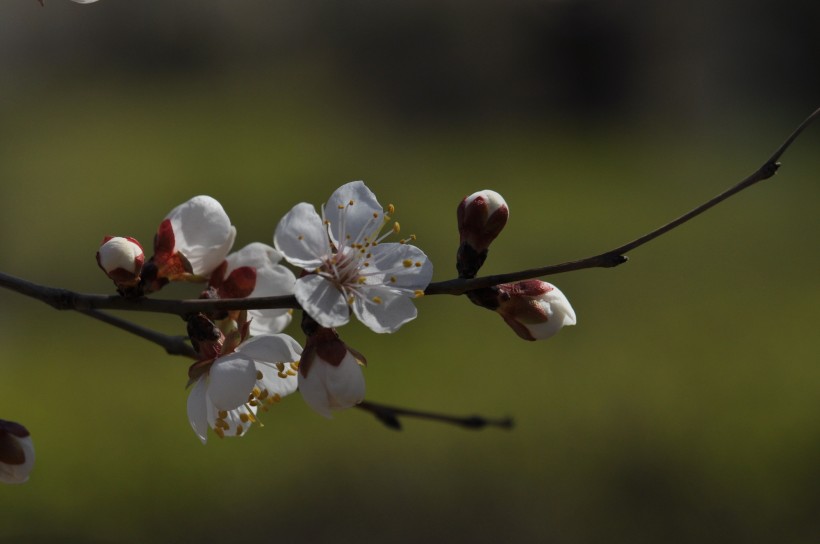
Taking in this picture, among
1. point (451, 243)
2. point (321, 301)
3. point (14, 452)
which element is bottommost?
point (14, 452)

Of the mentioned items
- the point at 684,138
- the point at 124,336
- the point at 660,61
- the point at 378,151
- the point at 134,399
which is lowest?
the point at 134,399

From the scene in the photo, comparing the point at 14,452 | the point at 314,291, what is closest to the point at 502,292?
the point at 314,291

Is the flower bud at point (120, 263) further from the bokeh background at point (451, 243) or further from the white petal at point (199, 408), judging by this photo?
the bokeh background at point (451, 243)

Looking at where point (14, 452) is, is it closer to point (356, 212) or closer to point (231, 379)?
point (231, 379)

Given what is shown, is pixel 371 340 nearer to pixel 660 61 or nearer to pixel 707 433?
pixel 707 433

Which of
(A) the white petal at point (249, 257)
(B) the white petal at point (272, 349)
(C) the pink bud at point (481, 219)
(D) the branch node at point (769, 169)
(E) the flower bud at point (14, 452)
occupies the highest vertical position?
(D) the branch node at point (769, 169)

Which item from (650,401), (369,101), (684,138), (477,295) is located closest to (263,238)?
(650,401)

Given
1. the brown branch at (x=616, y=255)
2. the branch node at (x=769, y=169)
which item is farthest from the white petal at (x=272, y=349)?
the branch node at (x=769, y=169)
